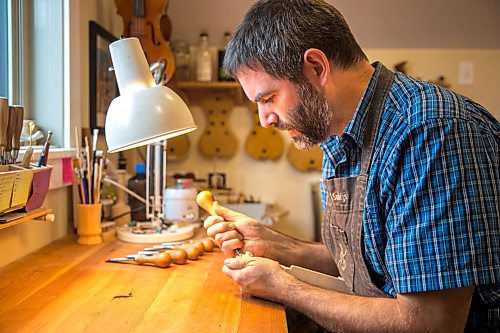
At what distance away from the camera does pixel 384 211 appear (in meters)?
0.99

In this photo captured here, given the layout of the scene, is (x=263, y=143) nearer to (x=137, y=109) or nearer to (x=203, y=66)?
(x=203, y=66)

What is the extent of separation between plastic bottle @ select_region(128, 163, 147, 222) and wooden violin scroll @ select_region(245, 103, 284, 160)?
3.26ft

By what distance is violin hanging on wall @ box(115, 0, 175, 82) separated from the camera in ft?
6.95

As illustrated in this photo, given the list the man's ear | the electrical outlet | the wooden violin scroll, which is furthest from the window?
the electrical outlet

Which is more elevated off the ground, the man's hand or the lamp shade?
the lamp shade

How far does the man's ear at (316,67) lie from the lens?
3.45ft

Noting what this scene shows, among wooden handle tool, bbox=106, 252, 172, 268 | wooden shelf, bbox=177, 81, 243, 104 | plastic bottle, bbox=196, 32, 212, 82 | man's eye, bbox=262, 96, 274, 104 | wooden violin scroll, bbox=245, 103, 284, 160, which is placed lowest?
wooden handle tool, bbox=106, 252, 172, 268

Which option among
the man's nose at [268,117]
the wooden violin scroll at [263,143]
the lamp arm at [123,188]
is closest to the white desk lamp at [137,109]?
the man's nose at [268,117]

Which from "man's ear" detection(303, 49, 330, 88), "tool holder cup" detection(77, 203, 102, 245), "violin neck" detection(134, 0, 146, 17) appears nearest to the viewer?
"man's ear" detection(303, 49, 330, 88)

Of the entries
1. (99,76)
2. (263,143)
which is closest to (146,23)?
(99,76)

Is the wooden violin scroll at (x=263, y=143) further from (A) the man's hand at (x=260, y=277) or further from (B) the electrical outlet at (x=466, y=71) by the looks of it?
(A) the man's hand at (x=260, y=277)

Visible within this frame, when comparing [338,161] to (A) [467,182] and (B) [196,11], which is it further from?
(B) [196,11]

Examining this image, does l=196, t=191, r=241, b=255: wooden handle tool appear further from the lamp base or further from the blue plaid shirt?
the blue plaid shirt

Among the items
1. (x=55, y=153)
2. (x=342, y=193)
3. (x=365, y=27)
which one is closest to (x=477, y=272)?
(x=342, y=193)
